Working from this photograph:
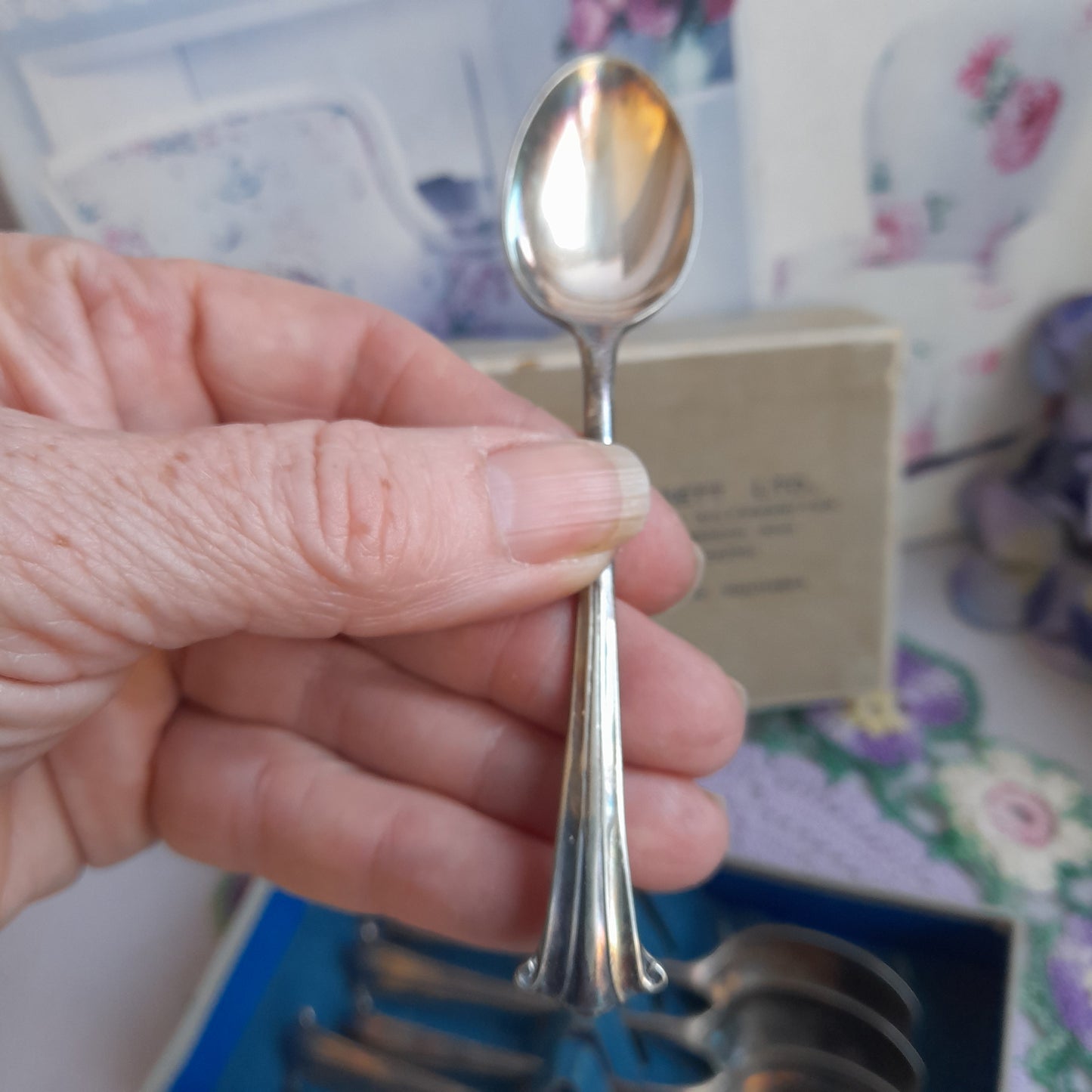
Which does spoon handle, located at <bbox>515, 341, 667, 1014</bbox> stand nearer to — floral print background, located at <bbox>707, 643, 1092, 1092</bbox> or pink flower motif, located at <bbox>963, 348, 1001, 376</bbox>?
floral print background, located at <bbox>707, 643, 1092, 1092</bbox>

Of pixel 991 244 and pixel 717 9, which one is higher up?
pixel 717 9

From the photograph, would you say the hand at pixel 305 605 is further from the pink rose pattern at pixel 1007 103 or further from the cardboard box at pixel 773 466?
the pink rose pattern at pixel 1007 103

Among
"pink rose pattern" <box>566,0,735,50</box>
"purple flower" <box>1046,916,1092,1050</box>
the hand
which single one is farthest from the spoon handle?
"pink rose pattern" <box>566,0,735,50</box>

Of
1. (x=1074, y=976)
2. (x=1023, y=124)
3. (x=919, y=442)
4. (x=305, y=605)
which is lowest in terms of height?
(x=1074, y=976)

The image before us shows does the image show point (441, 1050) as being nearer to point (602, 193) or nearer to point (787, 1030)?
point (787, 1030)

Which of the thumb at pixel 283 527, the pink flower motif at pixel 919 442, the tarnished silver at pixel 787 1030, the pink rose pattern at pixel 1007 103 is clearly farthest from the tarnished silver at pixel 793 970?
the pink rose pattern at pixel 1007 103

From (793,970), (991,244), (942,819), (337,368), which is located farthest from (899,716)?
(337,368)

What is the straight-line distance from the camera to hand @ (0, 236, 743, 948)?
28 centimetres

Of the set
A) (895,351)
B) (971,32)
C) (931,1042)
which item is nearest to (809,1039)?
(931,1042)

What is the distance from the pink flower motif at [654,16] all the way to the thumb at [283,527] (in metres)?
0.29

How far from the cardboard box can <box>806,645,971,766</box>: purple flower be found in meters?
0.02

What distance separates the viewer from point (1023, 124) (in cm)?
53

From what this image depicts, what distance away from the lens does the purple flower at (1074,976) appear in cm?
43

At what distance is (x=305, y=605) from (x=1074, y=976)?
43 cm
